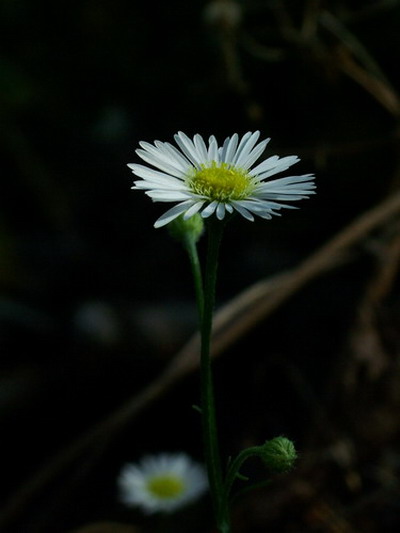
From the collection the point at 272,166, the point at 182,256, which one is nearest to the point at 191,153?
the point at 272,166

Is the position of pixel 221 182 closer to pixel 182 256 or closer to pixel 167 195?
pixel 167 195

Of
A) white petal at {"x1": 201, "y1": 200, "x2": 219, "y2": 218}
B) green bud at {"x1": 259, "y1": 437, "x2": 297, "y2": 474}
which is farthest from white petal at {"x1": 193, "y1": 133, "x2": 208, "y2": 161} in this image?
green bud at {"x1": 259, "y1": 437, "x2": 297, "y2": 474}

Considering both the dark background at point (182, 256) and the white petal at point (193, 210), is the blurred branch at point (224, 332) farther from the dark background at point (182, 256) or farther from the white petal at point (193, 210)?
the white petal at point (193, 210)

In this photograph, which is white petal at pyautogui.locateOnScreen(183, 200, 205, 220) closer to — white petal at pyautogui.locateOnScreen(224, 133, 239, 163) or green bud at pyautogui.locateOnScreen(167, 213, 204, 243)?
white petal at pyautogui.locateOnScreen(224, 133, 239, 163)

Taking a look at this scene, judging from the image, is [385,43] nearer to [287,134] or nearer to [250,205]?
[287,134]

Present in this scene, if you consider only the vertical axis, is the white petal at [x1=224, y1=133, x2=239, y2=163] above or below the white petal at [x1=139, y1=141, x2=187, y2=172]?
above

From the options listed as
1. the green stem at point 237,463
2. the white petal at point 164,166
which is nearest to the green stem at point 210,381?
the green stem at point 237,463
